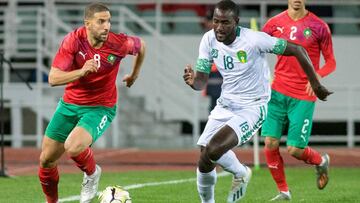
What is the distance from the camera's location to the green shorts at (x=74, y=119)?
38.6ft

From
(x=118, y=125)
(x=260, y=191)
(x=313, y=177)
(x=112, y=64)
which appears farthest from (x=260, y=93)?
(x=118, y=125)

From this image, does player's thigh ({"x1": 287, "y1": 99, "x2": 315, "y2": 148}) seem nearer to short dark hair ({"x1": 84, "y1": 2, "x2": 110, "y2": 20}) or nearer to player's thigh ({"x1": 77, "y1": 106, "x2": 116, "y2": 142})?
player's thigh ({"x1": 77, "y1": 106, "x2": 116, "y2": 142})

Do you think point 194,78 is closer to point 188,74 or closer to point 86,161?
point 188,74

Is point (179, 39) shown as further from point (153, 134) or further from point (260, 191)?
point (260, 191)

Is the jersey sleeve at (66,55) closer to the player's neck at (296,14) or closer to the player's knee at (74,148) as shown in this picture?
the player's knee at (74,148)

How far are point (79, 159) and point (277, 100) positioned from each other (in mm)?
3015

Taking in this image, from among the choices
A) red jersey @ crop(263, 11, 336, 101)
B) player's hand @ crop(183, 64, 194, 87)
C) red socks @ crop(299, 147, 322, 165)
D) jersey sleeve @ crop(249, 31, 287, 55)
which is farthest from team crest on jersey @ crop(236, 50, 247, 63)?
red socks @ crop(299, 147, 322, 165)

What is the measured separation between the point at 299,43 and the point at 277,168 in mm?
1591

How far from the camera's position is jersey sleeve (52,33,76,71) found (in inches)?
448

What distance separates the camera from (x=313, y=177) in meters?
16.9

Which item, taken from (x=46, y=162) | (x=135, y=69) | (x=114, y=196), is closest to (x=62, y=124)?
(x=46, y=162)

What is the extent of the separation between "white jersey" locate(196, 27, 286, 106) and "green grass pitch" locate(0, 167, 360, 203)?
1.84m

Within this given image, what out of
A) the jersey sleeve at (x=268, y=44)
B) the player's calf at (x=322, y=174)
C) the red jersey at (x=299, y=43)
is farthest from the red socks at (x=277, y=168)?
the jersey sleeve at (x=268, y=44)

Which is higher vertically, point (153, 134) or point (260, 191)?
point (260, 191)
